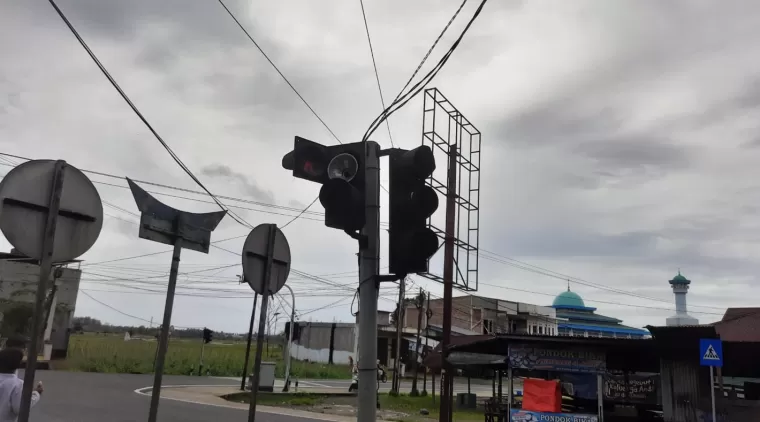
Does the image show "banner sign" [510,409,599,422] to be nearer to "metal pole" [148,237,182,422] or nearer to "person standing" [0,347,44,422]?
"metal pole" [148,237,182,422]

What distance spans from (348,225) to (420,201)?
628 millimetres

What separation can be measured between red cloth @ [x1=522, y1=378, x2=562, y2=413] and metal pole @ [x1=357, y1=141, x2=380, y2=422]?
9190 mm

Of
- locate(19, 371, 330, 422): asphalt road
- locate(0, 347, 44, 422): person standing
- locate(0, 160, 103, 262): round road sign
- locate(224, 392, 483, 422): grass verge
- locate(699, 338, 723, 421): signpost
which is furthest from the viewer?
locate(224, 392, 483, 422): grass verge

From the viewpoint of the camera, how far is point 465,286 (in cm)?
1276

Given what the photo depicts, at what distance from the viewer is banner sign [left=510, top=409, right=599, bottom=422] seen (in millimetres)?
12295

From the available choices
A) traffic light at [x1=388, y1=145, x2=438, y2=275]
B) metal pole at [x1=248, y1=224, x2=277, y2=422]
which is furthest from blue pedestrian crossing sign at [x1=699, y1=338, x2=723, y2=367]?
metal pole at [x1=248, y1=224, x2=277, y2=422]

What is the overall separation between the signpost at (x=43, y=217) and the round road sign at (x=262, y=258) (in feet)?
5.03

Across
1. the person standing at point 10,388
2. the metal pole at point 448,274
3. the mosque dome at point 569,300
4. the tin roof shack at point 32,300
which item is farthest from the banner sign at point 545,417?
the mosque dome at point 569,300

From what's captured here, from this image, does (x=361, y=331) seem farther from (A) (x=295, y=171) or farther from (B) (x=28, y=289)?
(B) (x=28, y=289)

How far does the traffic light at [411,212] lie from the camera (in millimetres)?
4781

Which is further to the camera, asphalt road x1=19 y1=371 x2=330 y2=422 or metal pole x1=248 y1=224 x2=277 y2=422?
asphalt road x1=19 y1=371 x2=330 y2=422

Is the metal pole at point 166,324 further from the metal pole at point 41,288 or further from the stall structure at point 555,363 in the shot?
the stall structure at point 555,363

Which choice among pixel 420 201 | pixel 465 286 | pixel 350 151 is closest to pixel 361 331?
pixel 420 201

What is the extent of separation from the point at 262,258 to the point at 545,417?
9.31 m
